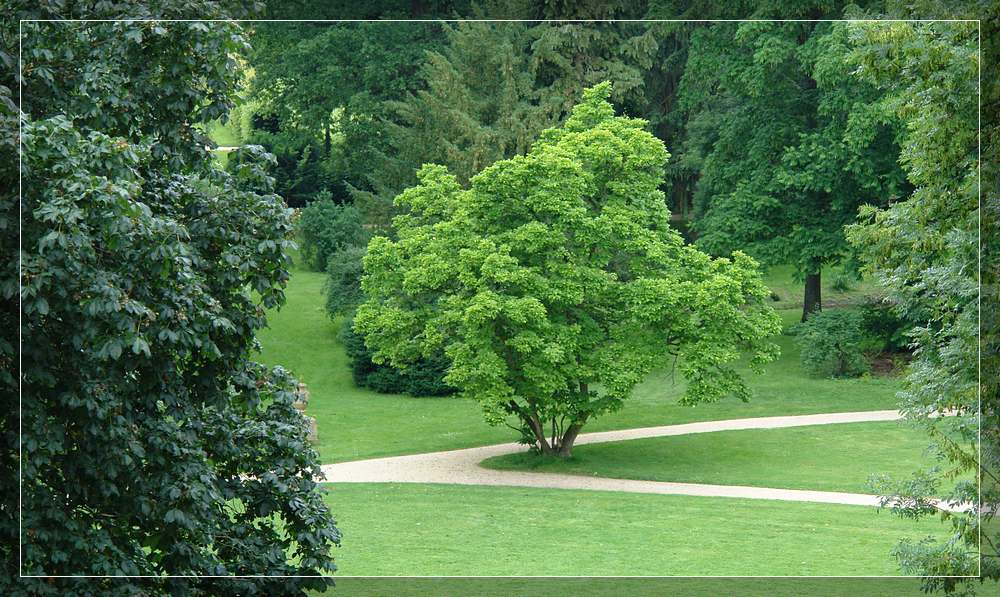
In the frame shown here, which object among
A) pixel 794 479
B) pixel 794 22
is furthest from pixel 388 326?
pixel 794 22

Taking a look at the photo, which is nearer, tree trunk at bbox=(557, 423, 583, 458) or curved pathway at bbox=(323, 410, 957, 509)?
curved pathway at bbox=(323, 410, 957, 509)

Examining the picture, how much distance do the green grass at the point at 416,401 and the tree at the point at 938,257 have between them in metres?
0.75

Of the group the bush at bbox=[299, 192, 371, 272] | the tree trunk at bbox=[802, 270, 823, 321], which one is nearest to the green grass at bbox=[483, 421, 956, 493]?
the tree trunk at bbox=[802, 270, 823, 321]

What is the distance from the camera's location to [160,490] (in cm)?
615

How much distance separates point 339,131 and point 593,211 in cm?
235

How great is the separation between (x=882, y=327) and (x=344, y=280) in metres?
4.49

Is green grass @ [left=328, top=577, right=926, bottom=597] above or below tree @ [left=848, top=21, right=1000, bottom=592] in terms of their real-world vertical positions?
below

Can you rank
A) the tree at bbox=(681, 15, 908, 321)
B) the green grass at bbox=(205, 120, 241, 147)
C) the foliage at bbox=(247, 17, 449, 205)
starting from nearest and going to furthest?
the green grass at bbox=(205, 120, 241, 147) → the foliage at bbox=(247, 17, 449, 205) → the tree at bbox=(681, 15, 908, 321)

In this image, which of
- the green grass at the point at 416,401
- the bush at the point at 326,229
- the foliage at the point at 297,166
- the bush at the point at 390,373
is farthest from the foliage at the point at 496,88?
the green grass at the point at 416,401

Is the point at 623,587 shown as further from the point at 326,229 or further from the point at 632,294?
the point at 326,229

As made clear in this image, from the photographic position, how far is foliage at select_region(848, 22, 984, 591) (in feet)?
27.1

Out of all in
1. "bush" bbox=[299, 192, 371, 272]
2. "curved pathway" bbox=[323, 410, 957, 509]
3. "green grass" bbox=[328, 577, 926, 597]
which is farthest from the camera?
"curved pathway" bbox=[323, 410, 957, 509]

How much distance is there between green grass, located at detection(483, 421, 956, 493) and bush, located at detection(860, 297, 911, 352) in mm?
674

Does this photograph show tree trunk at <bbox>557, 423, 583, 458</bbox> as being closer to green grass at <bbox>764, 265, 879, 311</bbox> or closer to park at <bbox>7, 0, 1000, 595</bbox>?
park at <bbox>7, 0, 1000, 595</bbox>
